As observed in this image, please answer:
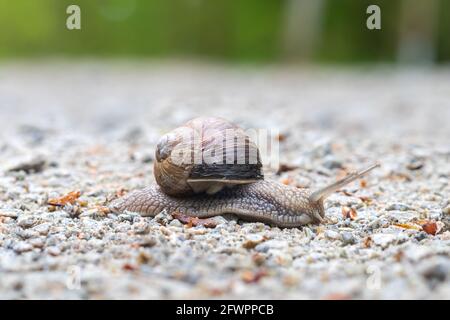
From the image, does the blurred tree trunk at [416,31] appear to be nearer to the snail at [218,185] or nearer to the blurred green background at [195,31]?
the blurred green background at [195,31]

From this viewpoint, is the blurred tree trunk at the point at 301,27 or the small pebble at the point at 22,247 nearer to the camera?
the small pebble at the point at 22,247

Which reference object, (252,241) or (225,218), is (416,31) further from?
(252,241)

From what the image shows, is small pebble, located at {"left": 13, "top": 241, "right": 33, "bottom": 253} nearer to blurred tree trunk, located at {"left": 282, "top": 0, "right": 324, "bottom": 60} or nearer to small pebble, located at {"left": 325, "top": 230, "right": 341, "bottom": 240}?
small pebble, located at {"left": 325, "top": 230, "right": 341, "bottom": 240}

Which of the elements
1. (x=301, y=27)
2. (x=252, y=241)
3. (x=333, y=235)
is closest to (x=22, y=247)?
(x=252, y=241)

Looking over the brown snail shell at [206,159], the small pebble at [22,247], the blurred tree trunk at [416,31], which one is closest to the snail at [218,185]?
the brown snail shell at [206,159]
